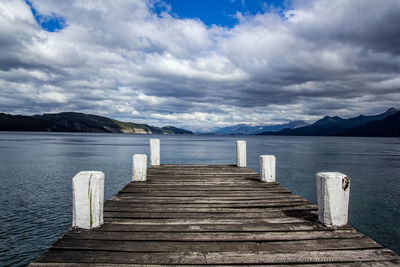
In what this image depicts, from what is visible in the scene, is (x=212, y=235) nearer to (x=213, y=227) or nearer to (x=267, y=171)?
(x=213, y=227)

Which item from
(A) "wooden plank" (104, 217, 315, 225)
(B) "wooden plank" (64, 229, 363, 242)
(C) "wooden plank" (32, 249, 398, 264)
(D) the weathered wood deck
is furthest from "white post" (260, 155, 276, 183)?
(C) "wooden plank" (32, 249, 398, 264)

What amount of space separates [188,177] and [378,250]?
744 cm

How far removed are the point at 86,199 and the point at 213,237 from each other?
2583 millimetres

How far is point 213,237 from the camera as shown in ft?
15.0

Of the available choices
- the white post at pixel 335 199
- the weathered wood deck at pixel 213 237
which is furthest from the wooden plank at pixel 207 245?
the white post at pixel 335 199

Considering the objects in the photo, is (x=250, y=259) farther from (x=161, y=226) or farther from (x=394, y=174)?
(x=394, y=174)

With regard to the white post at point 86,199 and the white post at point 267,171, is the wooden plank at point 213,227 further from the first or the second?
the white post at point 267,171

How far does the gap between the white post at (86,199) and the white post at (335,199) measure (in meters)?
4.63

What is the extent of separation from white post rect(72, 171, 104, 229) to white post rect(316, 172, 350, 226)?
4629mm

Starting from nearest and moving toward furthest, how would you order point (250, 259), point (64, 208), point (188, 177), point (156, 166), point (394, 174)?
point (250, 259)
point (188, 177)
point (156, 166)
point (64, 208)
point (394, 174)

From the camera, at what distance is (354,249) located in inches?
164

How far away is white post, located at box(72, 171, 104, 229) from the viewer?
4836 mm

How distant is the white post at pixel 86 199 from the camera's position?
15.9 ft

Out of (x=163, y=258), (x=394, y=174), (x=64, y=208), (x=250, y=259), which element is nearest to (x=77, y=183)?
(x=163, y=258)
